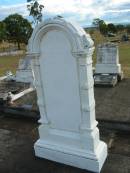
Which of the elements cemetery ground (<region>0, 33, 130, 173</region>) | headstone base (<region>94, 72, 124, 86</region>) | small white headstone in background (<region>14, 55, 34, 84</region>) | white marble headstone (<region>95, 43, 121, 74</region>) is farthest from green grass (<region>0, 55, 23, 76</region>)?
cemetery ground (<region>0, 33, 130, 173</region>)

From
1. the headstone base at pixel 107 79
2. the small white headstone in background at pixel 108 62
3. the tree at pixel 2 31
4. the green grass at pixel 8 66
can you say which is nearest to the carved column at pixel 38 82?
the headstone base at pixel 107 79

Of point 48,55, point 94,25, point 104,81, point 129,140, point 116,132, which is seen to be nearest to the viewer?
point 48,55

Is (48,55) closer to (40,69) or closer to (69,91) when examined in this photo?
(40,69)

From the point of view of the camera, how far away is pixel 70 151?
5.52 meters

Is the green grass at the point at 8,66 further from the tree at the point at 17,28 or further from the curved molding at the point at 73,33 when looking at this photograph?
the tree at the point at 17,28

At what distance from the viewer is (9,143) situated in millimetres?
6617

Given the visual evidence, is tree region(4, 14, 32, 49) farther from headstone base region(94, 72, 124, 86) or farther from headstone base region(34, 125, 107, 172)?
headstone base region(34, 125, 107, 172)

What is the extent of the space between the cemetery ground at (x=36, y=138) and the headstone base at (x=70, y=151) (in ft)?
0.42

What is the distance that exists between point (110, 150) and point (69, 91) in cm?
169

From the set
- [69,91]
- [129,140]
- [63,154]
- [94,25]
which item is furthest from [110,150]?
[94,25]

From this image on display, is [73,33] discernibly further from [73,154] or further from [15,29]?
[15,29]

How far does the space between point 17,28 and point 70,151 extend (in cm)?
4363

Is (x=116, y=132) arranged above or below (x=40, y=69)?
below

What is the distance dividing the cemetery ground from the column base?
11 centimetres
